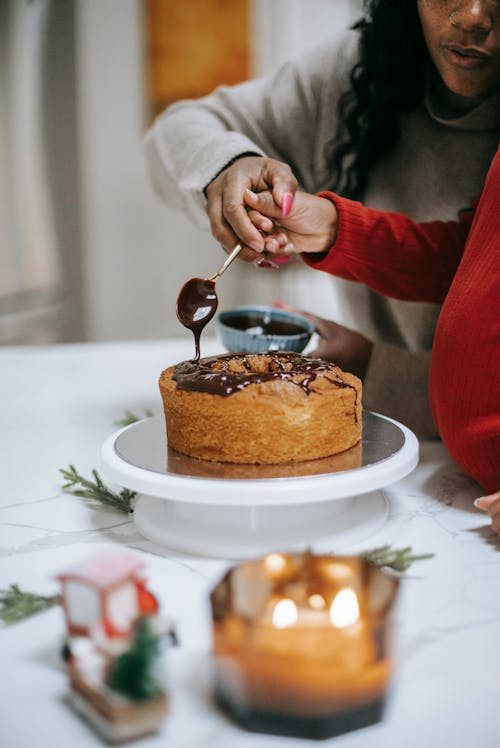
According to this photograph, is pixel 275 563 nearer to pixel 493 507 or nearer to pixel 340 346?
pixel 493 507

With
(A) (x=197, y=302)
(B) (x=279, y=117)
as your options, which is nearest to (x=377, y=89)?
(B) (x=279, y=117)

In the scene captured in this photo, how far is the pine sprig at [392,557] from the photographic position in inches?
34.1

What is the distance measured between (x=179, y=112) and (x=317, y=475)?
113 cm

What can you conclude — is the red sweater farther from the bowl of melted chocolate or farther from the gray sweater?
the gray sweater

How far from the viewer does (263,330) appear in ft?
4.75

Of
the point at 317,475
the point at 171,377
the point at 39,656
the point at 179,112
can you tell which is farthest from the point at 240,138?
the point at 39,656

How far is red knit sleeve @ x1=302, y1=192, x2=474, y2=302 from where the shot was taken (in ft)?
4.41

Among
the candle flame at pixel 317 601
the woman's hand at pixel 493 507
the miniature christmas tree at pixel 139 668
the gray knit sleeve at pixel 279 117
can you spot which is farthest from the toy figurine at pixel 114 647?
the gray knit sleeve at pixel 279 117

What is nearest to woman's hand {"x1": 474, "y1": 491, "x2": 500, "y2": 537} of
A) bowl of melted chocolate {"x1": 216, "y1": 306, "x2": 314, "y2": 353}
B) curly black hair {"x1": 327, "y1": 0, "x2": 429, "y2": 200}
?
bowl of melted chocolate {"x1": 216, "y1": 306, "x2": 314, "y2": 353}

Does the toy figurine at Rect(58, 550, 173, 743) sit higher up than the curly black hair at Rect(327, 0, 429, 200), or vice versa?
the curly black hair at Rect(327, 0, 429, 200)

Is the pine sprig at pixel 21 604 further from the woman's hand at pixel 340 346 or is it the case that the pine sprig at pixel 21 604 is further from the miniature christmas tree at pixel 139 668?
the woman's hand at pixel 340 346

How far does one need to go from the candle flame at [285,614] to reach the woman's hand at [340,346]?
0.87 metres

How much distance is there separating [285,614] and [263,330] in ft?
2.92

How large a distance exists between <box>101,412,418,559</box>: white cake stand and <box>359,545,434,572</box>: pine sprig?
52 millimetres
